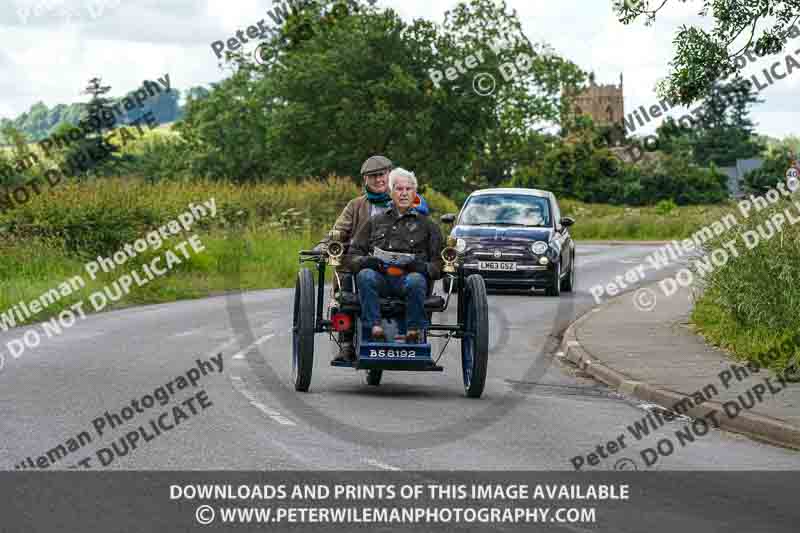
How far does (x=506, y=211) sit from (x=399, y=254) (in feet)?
45.7

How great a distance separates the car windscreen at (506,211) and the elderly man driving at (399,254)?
43.9 feet

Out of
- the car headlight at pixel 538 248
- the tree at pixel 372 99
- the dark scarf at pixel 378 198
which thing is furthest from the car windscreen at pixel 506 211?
the tree at pixel 372 99

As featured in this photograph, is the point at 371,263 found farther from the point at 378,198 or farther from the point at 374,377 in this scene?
the point at 374,377

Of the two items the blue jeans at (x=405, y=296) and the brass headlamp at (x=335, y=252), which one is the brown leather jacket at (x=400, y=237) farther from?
the blue jeans at (x=405, y=296)

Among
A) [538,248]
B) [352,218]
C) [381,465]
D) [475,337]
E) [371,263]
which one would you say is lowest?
[381,465]

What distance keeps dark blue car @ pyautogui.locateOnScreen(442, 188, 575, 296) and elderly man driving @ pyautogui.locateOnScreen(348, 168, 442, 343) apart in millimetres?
11360

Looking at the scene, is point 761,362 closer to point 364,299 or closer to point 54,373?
point 364,299

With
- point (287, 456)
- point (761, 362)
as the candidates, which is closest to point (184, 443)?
point (287, 456)

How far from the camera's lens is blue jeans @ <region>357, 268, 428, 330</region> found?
1148cm

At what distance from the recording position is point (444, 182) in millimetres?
61938

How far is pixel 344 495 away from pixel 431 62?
56.9 metres

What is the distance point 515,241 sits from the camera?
2431 centimetres

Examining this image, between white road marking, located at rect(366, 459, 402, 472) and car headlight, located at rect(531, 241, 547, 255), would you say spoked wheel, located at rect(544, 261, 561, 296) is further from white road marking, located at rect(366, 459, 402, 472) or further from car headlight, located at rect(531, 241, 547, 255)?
white road marking, located at rect(366, 459, 402, 472)

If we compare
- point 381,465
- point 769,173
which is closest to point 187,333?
point 381,465
